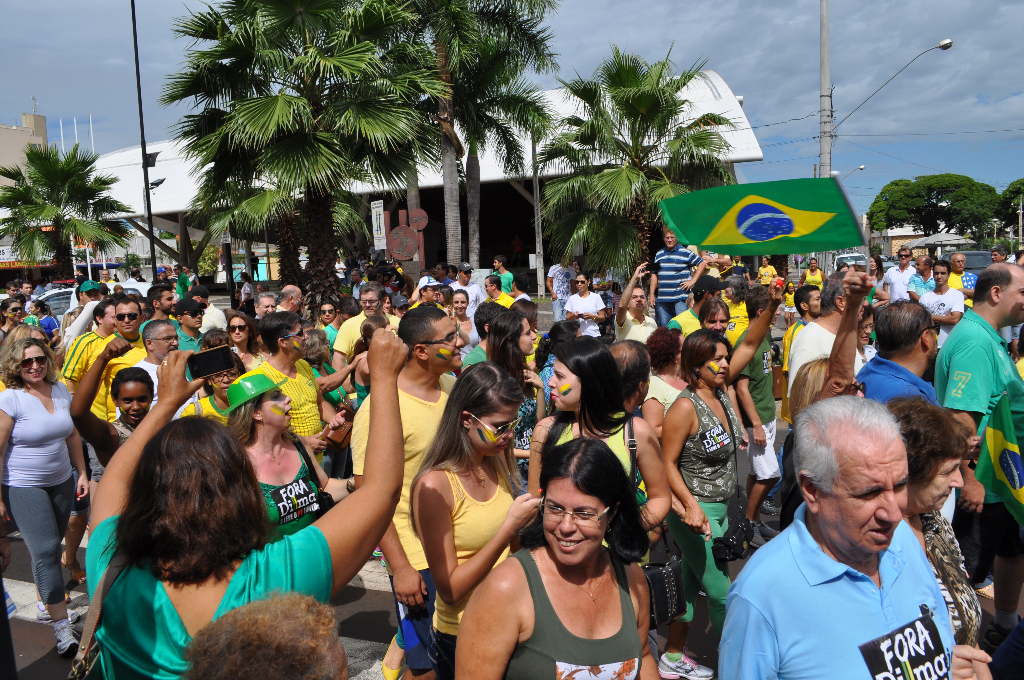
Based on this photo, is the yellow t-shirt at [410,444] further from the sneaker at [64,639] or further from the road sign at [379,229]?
the road sign at [379,229]

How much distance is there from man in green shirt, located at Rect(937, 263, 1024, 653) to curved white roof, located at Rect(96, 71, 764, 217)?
18216mm

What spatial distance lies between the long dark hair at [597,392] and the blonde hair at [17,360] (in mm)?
3330

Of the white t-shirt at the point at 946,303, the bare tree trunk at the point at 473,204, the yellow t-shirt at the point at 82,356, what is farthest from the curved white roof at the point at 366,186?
the yellow t-shirt at the point at 82,356

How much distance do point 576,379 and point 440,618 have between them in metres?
1.11

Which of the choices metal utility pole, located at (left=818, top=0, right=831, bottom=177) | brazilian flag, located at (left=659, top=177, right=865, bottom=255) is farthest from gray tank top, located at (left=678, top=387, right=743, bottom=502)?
metal utility pole, located at (left=818, top=0, right=831, bottom=177)

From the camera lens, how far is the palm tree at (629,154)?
48.3ft

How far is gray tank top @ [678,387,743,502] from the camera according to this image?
12.2 ft

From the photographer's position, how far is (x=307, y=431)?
485 centimetres

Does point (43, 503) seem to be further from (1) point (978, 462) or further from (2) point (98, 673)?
(1) point (978, 462)

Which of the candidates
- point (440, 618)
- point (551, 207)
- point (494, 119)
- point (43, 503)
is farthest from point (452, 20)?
point (440, 618)

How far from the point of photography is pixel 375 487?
1949 mm

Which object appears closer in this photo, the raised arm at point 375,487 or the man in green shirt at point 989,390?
the raised arm at point 375,487

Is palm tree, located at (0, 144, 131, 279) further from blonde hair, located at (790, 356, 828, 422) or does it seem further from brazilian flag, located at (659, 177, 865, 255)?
blonde hair, located at (790, 356, 828, 422)

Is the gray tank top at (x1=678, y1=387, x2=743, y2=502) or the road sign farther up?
the road sign
